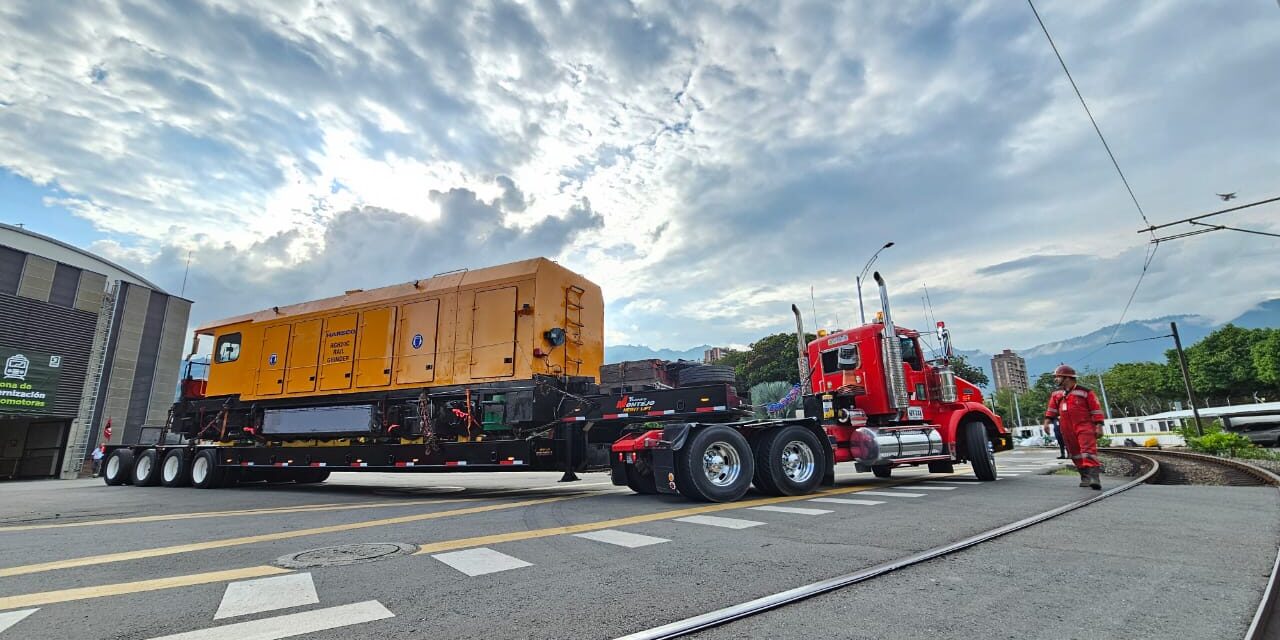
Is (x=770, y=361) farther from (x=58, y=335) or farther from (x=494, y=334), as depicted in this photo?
(x=58, y=335)

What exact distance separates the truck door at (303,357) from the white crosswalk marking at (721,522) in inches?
373

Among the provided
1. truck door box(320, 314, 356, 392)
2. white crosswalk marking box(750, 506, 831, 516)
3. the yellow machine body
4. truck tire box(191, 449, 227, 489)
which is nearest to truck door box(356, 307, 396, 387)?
the yellow machine body

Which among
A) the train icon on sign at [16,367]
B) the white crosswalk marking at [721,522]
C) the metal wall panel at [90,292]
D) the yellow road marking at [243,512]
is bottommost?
the yellow road marking at [243,512]

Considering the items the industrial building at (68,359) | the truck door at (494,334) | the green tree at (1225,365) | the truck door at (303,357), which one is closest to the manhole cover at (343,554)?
the truck door at (494,334)

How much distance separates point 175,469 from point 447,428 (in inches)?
345

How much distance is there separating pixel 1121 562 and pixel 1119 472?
11.2 metres

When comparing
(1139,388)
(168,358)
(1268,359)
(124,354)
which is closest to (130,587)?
(124,354)

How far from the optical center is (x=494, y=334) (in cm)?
1009

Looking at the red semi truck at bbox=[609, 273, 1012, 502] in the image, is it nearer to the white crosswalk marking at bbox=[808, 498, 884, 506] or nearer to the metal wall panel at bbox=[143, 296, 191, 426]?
the white crosswalk marking at bbox=[808, 498, 884, 506]

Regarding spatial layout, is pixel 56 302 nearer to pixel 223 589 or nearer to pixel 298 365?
pixel 298 365

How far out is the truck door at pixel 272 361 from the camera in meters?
12.5

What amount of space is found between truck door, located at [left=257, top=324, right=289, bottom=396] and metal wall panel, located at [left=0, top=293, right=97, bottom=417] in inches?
874

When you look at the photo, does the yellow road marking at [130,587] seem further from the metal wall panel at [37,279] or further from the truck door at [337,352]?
the metal wall panel at [37,279]

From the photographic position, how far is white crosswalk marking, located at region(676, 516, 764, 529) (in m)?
5.78
